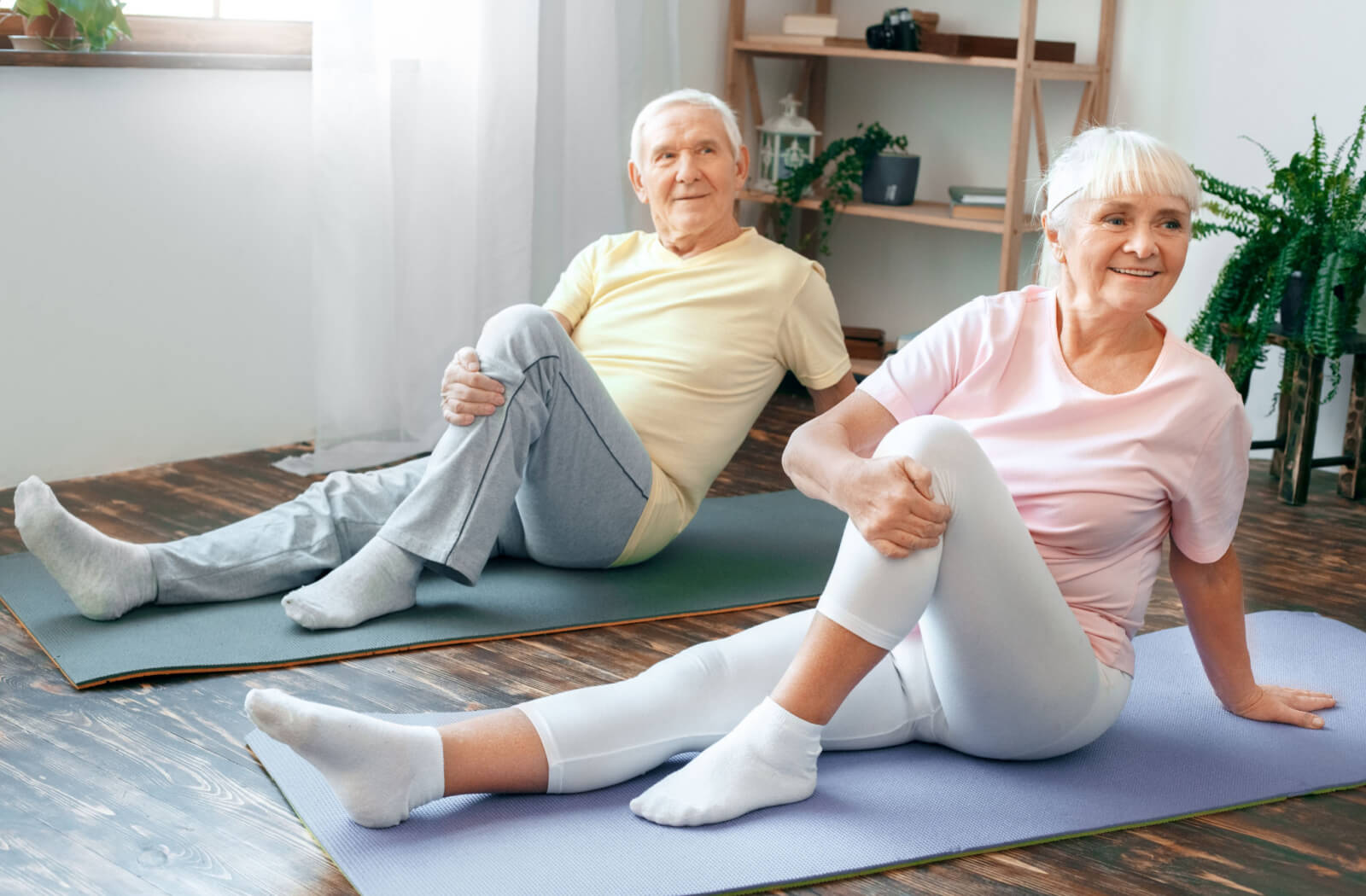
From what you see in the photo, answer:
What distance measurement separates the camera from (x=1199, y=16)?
3537mm

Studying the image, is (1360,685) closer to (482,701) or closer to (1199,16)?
(482,701)

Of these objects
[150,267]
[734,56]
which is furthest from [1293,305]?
[150,267]

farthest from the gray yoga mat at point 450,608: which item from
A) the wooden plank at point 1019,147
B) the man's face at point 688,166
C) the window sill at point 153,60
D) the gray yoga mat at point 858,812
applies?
the wooden plank at point 1019,147

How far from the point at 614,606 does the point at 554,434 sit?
319mm

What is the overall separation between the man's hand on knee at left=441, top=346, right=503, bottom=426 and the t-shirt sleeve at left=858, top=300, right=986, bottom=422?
0.62 m

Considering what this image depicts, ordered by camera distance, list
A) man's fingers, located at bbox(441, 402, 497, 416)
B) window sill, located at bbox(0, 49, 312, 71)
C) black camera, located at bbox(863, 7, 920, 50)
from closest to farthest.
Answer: man's fingers, located at bbox(441, 402, 497, 416)
window sill, located at bbox(0, 49, 312, 71)
black camera, located at bbox(863, 7, 920, 50)

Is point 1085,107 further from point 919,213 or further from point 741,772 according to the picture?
point 741,772

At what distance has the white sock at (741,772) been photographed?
1519 mm

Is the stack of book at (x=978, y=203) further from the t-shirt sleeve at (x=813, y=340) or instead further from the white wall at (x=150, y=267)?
the white wall at (x=150, y=267)

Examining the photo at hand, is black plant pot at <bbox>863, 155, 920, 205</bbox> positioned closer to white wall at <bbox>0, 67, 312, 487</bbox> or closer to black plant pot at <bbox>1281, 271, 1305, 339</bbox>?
black plant pot at <bbox>1281, 271, 1305, 339</bbox>

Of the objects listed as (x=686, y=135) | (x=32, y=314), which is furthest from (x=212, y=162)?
(x=686, y=135)

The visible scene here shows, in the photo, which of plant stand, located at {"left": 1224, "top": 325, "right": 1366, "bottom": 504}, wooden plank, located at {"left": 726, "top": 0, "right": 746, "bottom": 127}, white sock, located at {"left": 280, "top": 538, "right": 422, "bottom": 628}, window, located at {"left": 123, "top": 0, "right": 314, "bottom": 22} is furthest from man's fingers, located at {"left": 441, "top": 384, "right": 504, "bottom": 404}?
wooden plank, located at {"left": 726, "top": 0, "right": 746, "bottom": 127}

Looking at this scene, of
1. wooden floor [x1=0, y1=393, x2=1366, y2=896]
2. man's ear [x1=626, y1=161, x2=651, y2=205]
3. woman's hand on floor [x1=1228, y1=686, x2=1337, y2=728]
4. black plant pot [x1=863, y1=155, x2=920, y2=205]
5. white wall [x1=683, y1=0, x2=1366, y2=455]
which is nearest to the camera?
wooden floor [x1=0, y1=393, x2=1366, y2=896]

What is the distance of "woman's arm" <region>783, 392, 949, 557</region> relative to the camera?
1.43 metres
